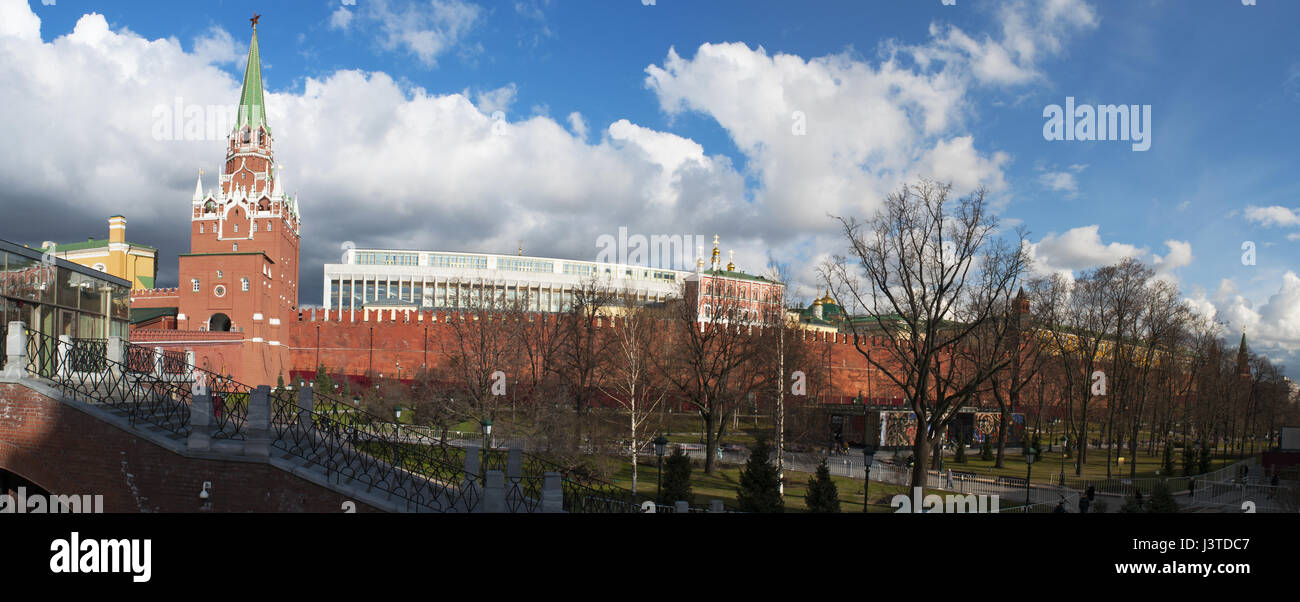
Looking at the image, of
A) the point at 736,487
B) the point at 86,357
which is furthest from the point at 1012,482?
the point at 86,357

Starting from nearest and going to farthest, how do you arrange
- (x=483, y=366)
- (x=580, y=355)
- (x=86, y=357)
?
(x=86, y=357) < (x=483, y=366) < (x=580, y=355)

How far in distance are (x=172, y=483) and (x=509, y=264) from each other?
89.6 m

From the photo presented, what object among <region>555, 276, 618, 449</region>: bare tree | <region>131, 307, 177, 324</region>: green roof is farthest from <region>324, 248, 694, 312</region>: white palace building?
<region>555, 276, 618, 449</region>: bare tree

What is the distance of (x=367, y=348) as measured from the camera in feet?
168

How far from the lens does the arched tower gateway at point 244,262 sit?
148ft

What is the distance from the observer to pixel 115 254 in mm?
64750

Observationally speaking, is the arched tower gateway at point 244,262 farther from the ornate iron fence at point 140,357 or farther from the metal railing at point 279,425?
the metal railing at point 279,425

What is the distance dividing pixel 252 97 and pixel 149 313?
1718 cm

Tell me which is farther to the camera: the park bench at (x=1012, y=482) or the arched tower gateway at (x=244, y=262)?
the arched tower gateway at (x=244, y=262)

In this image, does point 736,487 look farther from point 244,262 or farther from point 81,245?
point 81,245

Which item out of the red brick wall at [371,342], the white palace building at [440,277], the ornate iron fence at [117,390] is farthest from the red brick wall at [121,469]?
the white palace building at [440,277]

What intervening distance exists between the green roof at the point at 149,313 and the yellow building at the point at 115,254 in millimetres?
18446

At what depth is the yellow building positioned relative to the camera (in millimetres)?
64875
